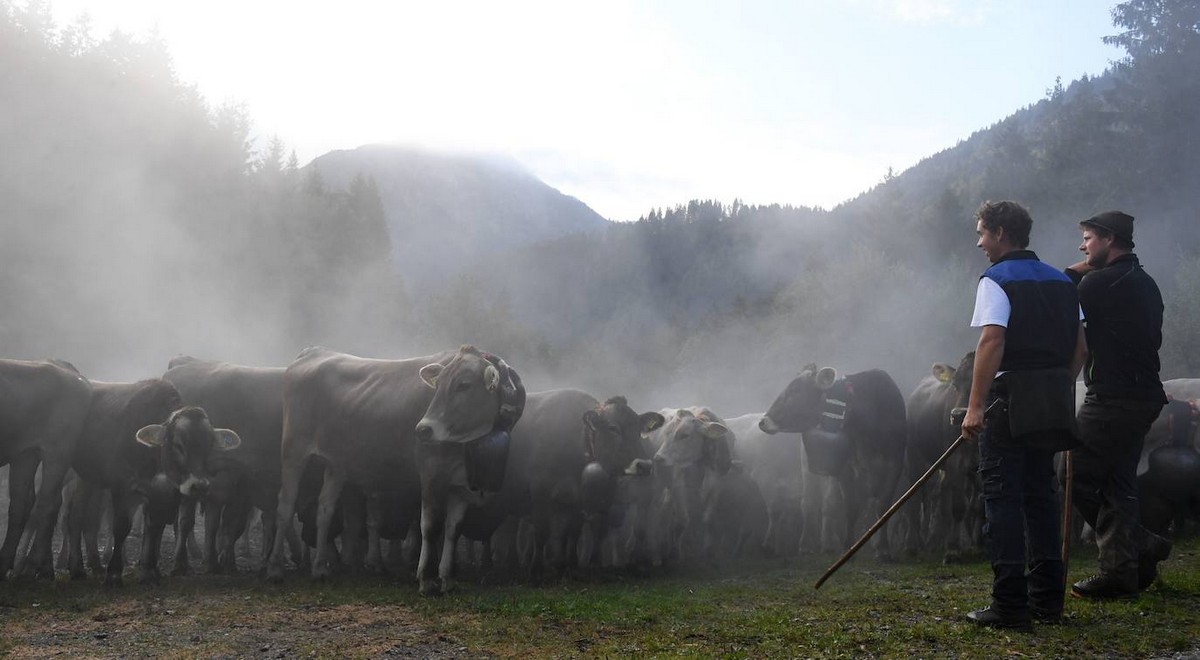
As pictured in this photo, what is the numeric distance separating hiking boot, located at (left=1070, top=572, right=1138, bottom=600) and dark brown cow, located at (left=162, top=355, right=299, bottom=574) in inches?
352

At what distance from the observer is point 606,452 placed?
11.4 meters

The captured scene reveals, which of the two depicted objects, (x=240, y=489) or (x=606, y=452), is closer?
(x=606, y=452)

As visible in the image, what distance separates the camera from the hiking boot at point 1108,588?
7.32m

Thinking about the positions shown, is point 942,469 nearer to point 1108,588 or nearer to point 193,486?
point 1108,588

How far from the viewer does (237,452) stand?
40.3 feet

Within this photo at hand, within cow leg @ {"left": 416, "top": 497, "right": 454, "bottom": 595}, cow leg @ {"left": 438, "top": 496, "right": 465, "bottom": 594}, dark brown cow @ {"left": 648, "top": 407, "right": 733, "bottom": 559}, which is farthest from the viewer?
dark brown cow @ {"left": 648, "top": 407, "right": 733, "bottom": 559}

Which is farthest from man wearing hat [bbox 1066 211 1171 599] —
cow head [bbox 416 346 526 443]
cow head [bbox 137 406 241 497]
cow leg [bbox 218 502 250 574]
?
cow leg [bbox 218 502 250 574]

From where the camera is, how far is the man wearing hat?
738 cm

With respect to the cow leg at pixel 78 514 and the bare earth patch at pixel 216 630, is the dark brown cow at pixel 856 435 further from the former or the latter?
the cow leg at pixel 78 514

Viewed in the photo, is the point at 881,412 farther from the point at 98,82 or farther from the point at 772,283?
the point at 772,283

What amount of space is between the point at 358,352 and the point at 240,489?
22.3 meters

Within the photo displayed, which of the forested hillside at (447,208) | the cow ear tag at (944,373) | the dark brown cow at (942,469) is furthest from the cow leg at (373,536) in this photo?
the forested hillside at (447,208)

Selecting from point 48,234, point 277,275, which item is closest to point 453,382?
point 48,234

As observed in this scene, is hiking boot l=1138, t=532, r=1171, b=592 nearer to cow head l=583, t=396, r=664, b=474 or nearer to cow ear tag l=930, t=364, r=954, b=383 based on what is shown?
cow ear tag l=930, t=364, r=954, b=383
